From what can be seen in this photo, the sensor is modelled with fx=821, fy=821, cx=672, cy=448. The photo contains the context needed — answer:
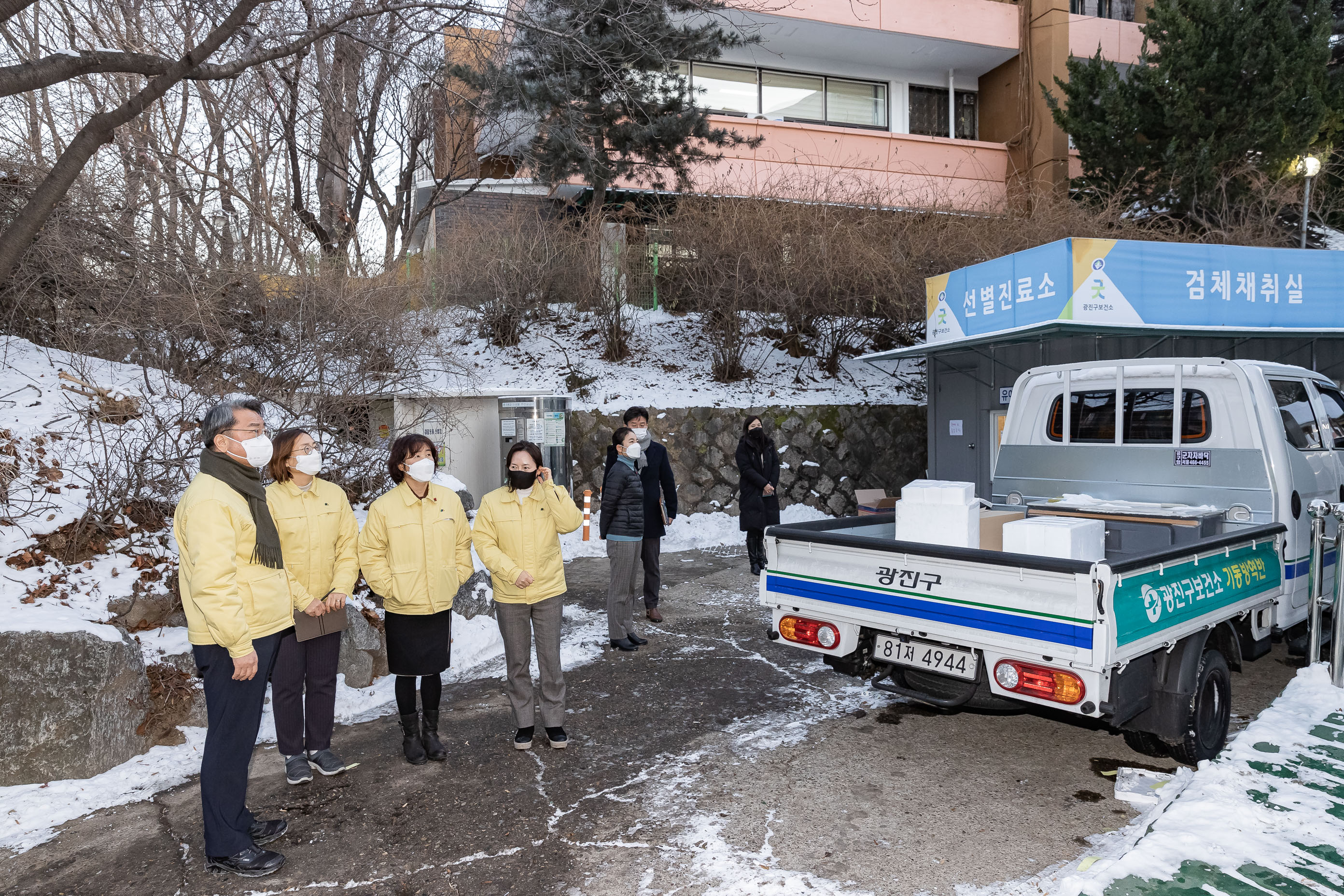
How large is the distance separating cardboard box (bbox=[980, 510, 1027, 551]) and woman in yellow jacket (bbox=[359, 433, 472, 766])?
3010mm

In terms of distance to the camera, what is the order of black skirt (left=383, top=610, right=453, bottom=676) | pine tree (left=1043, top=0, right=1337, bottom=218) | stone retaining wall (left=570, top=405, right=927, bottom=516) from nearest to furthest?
black skirt (left=383, top=610, right=453, bottom=676) → stone retaining wall (left=570, top=405, right=927, bottom=516) → pine tree (left=1043, top=0, right=1337, bottom=218)

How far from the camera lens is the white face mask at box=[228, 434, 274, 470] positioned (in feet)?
11.6

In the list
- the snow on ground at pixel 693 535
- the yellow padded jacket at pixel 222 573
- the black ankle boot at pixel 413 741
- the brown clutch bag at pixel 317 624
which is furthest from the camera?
the snow on ground at pixel 693 535

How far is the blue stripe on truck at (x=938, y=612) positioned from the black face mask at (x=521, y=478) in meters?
1.50

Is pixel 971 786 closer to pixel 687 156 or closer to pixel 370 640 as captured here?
pixel 370 640

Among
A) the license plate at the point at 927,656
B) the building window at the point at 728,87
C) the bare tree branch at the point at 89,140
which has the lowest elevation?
the license plate at the point at 927,656

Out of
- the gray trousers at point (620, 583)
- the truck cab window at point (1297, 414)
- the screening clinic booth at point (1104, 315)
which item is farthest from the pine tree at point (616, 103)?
the truck cab window at point (1297, 414)

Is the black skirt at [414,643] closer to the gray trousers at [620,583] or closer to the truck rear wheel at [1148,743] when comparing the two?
the gray trousers at [620,583]

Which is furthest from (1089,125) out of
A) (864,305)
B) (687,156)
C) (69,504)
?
(69,504)

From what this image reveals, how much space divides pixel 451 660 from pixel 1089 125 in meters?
17.1

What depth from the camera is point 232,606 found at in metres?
3.27

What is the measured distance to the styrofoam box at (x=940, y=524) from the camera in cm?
456

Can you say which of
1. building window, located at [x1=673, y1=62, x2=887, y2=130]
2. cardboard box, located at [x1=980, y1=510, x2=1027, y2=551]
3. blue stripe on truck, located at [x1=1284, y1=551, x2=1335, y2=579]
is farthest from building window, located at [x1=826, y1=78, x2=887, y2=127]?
cardboard box, located at [x1=980, y1=510, x2=1027, y2=551]

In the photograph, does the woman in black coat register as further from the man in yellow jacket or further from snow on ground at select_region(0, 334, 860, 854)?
the man in yellow jacket
